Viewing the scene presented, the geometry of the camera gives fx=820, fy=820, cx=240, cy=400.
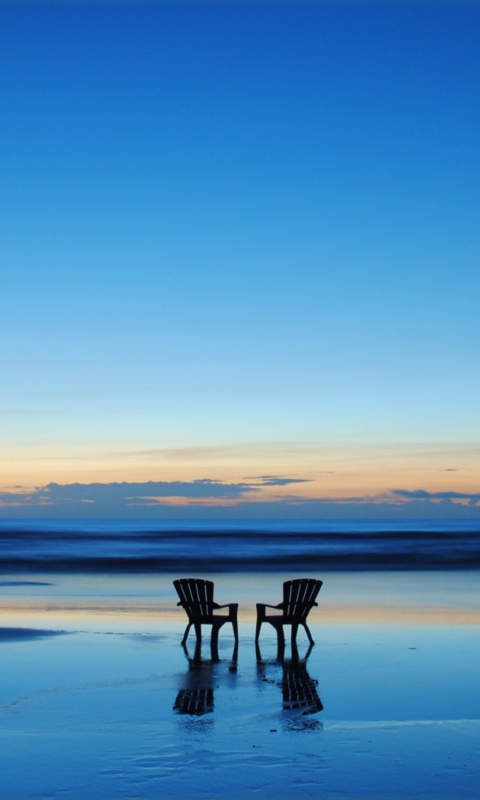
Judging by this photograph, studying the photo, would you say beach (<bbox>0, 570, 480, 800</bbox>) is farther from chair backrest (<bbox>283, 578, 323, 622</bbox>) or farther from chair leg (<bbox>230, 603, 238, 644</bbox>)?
chair backrest (<bbox>283, 578, 323, 622</bbox>)

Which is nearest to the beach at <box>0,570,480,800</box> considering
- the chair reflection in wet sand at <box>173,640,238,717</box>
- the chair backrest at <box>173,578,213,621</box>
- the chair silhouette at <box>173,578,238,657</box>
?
the chair reflection in wet sand at <box>173,640,238,717</box>

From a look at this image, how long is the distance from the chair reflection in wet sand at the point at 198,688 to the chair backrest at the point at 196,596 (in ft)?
1.63

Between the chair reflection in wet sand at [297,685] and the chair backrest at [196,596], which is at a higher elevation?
the chair backrest at [196,596]

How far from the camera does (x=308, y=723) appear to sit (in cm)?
700

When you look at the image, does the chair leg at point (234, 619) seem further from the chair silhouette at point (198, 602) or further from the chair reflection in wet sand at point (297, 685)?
the chair reflection in wet sand at point (297, 685)

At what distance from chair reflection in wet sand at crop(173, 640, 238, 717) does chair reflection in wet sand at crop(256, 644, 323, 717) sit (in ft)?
1.81

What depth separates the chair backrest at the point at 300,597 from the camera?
1074cm

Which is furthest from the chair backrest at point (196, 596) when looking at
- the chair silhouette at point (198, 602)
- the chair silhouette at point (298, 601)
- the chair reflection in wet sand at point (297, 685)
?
the chair reflection in wet sand at point (297, 685)

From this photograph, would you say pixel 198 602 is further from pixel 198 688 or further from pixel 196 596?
pixel 198 688

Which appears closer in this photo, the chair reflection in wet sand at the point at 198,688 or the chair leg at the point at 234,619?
the chair reflection in wet sand at the point at 198,688

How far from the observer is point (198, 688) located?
8.37 metres

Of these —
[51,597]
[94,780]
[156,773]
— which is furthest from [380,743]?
[51,597]

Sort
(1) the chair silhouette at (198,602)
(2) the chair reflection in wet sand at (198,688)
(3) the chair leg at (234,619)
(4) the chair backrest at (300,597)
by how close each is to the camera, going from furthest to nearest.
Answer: (4) the chair backrest at (300,597) < (1) the chair silhouette at (198,602) < (3) the chair leg at (234,619) < (2) the chair reflection in wet sand at (198,688)

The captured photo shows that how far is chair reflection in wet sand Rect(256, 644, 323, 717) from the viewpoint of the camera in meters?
7.59
